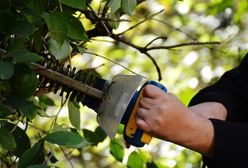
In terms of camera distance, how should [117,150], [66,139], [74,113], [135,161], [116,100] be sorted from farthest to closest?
[117,150]
[135,161]
[74,113]
[116,100]
[66,139]

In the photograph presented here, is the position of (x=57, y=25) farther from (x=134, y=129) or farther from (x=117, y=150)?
(x=117, y=150)

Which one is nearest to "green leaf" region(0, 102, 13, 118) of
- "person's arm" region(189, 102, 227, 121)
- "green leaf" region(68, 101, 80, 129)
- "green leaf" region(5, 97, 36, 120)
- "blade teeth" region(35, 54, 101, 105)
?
"green leaf" region(5, 97, 36, 120)

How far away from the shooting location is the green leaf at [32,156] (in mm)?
1052

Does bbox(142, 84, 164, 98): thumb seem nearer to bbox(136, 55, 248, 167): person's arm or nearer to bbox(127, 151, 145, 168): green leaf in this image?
bbox(136, 55, 248, 167): person's arm

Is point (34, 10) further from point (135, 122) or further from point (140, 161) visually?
point (140, 161)

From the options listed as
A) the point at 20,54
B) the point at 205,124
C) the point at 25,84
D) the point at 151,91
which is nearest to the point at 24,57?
the point at 20,54

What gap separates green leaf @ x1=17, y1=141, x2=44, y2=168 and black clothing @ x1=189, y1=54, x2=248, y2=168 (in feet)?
0.95

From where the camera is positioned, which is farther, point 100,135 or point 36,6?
point 100,135

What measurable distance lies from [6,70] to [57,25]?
0.13m

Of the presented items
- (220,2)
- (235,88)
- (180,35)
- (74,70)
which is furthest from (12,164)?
(180,35)

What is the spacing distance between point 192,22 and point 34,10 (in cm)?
312

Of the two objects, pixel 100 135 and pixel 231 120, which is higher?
pixel 231 120

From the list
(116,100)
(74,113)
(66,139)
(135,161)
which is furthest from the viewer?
(135,161)

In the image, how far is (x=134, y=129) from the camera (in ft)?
3.66
